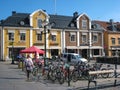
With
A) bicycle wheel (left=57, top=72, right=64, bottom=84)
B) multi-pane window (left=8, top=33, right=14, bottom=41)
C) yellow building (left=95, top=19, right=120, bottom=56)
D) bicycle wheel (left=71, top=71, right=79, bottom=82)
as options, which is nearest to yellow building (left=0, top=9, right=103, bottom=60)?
multi-pane window (left=8, top=33, right=14, bottom=41)

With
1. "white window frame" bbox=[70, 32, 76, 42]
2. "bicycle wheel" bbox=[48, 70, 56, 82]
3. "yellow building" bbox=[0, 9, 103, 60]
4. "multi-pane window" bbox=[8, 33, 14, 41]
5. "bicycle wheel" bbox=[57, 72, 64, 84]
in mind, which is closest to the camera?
"bicycle wheel" bbox=[57, 72, 64, 84]

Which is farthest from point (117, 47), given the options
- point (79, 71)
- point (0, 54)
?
point (79, 71)

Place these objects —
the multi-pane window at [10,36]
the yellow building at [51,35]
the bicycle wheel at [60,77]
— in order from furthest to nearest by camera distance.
→ the multi-pane window at [10,36], the yellow building at [51,35], the bicycle wheel at [60,77]

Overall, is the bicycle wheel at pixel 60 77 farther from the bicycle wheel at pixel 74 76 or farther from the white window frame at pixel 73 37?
the white window frame at pixel 73 37

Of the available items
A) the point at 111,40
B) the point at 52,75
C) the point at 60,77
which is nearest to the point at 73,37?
the point at 111,40

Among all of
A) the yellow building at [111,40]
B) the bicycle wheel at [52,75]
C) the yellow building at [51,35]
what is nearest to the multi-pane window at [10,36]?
the yellow building at [51,35]

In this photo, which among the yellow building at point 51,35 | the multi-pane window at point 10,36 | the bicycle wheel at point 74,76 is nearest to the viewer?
the bicycle wheel at point 74,76

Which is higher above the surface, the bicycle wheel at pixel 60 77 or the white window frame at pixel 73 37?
the white window frame at pixel 73 37

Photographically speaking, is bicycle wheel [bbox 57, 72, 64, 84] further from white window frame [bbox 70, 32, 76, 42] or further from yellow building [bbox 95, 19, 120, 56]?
yellow building [bbox 95, 19, 120, 56]

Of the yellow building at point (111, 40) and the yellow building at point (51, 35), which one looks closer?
the yellow building at point (51, 35)

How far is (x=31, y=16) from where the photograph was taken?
190 ft

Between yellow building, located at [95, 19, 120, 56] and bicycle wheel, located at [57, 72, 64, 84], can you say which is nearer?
bicycle wheel, located at [57, 72, 64, 84]

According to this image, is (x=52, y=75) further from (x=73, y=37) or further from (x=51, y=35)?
(x=73, y=37)

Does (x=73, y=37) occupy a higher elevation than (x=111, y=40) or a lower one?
higher
